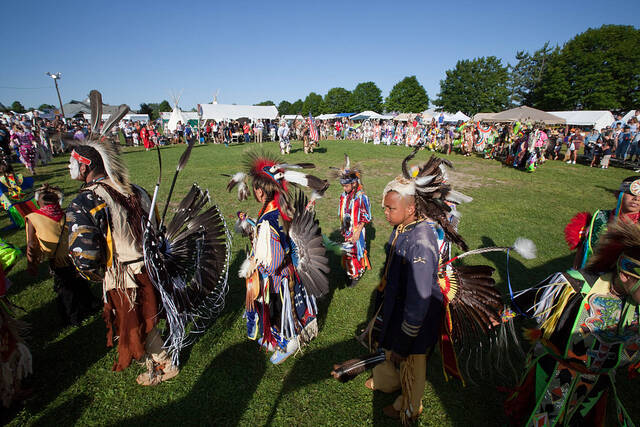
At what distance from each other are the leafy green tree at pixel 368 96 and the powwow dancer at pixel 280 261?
269ft

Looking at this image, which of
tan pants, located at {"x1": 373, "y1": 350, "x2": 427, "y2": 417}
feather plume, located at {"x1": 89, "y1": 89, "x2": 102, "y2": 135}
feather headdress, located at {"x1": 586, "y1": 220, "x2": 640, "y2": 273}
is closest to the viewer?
feather headdress, located at {"x1": 586, "y1": 220, "x2": 640, "y2": 273}

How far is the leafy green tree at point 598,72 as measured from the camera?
38.4 metres

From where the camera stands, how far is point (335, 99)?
8800cm

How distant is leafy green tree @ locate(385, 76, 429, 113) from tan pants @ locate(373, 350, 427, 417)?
6793cm

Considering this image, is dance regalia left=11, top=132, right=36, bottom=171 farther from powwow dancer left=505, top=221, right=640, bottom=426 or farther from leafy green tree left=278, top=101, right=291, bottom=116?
leafy green tree left=278, top=101, right=291, bottom=116

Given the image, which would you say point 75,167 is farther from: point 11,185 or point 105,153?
point 11,185

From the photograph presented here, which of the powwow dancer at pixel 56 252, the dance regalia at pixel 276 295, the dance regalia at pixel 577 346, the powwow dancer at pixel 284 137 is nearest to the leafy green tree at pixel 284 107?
the powwow dancer at pixel 284 137

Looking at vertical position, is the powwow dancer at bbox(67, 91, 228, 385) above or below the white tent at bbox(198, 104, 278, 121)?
below

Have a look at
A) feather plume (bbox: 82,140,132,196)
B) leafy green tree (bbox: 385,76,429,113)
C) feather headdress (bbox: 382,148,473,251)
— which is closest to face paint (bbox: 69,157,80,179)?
feather plume (bbox: 82,140,132,196)

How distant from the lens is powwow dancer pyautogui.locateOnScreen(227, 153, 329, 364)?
2.72 m

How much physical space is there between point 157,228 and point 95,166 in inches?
30.0

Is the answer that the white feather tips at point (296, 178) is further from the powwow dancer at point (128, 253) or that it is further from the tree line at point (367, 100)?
the tree line at point (367, 100)

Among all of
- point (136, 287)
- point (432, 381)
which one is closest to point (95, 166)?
point (136, 287)

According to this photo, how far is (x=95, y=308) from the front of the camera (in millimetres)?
3879
